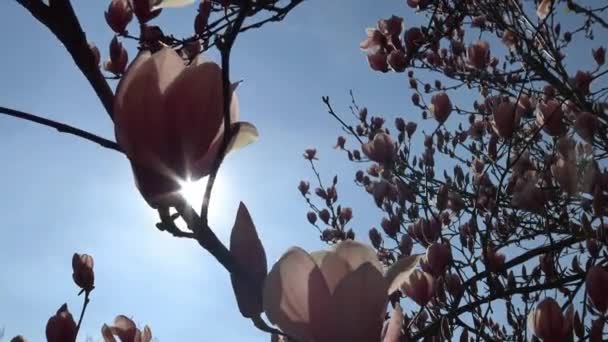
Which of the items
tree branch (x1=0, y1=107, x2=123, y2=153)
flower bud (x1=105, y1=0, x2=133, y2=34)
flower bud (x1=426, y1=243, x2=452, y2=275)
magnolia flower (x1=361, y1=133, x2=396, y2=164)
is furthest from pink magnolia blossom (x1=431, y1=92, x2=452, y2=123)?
tree branch (x1=0, y1=107, x2=123, y2=153)

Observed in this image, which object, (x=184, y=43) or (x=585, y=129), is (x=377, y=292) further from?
(x=585, y=129)

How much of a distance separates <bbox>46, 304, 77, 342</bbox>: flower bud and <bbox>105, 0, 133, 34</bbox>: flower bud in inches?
32.1

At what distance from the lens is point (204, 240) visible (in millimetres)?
496

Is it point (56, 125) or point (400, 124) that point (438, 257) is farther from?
point (400, 124)

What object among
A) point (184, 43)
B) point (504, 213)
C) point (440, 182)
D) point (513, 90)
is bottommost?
point (184, 43)

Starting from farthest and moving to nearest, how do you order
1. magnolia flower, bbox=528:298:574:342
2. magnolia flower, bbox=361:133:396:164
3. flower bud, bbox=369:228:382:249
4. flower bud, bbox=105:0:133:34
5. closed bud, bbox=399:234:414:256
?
1. flower bud, bbox=369:228:382:249
2. closed bud, bbox=399:234:414:256
3. magnolia flower, bbox=361:133:396:164
4. flower bud, bbox=105:0:133:34
5. magnolia flower, bbox=528:298:574:342

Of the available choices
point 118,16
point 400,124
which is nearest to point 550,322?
point 118,16

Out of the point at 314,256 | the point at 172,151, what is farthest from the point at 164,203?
the point at 314,256

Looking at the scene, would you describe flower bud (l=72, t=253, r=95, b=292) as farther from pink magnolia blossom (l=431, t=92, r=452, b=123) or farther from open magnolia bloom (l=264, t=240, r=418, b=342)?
pink magnolia blossom (l=431, t=92, r=452, b=123)

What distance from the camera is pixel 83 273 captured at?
110 cm

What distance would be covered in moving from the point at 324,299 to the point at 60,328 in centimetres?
63

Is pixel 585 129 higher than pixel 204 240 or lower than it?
higher

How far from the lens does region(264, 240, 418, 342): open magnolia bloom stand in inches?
20.8

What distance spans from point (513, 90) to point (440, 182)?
0.70 metres
